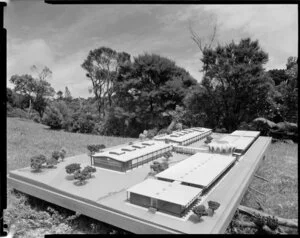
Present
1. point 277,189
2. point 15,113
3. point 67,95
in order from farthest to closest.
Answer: point 67,95, point 15,113, point 277,189

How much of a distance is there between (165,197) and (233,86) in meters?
15.8

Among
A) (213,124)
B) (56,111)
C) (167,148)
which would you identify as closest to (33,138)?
(56,111)

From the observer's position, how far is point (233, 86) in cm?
1867

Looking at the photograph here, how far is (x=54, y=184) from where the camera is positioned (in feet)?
22.0

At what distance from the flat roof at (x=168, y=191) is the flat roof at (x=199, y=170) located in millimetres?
491

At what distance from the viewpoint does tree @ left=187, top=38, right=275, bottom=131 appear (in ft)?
57.7

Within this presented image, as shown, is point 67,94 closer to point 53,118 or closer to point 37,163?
point 53,118

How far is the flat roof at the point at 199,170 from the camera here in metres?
6.32

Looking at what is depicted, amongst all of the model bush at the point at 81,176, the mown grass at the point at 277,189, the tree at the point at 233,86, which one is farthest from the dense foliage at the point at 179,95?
the model bush at the point at 81,176

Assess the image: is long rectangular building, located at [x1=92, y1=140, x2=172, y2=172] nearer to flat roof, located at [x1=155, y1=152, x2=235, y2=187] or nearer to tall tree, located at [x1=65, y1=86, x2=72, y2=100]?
flat roof, located at [x1=155, y1=152, x2=235, y2=187]

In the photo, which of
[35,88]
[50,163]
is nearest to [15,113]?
[35,88]

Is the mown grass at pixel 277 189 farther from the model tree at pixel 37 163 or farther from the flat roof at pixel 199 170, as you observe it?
the model tree at pixel 37 163

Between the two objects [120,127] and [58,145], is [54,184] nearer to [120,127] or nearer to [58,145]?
[58,145]

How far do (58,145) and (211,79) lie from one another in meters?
13.4
